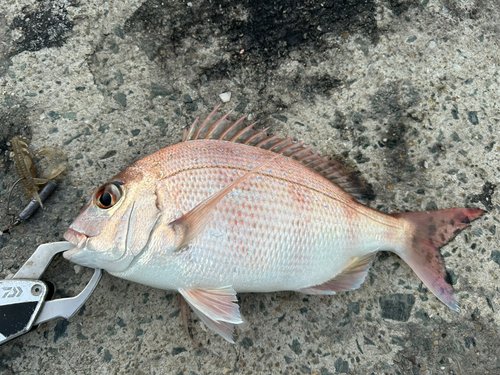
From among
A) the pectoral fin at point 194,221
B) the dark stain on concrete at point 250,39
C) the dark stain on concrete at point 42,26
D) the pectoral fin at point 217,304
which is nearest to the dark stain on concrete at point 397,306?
the pectoral fin at point 217,304

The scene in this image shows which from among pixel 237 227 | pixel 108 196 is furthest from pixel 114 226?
pixel 237 227

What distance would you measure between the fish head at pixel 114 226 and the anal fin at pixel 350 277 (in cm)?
84

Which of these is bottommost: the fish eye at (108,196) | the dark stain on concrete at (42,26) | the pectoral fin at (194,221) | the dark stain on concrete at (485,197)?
the dark stain on concrete at (485,197)

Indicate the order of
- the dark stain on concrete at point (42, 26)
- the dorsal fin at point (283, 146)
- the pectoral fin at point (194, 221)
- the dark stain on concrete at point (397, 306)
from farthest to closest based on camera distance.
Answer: the dark stain on concrete at point (42, 26) < the dark stain on concrete at point (397, 306) < the dorsal fin at point (283, 146) < the pectoral fin at point (194, 221)

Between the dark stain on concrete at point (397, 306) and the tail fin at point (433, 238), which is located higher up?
the tail fin at point (433, 238)

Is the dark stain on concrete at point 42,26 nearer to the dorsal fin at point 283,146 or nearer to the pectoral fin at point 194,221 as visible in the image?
the dorsal fin at point 283,146

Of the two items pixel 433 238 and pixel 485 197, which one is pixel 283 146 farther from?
pixel 485 197

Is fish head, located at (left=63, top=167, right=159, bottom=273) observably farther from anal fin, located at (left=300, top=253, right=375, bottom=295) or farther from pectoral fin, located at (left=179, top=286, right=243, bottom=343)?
anal fin, located at (left=300, top=253, right=375, bottom=295)

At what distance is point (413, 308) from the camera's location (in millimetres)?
1836

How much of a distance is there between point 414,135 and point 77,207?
1.82 metres

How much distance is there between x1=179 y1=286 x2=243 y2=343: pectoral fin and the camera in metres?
1.49

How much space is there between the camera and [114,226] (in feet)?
4.74

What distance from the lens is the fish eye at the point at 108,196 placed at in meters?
1.48

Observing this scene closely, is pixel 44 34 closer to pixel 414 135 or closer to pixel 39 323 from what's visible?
pixel 39 323
